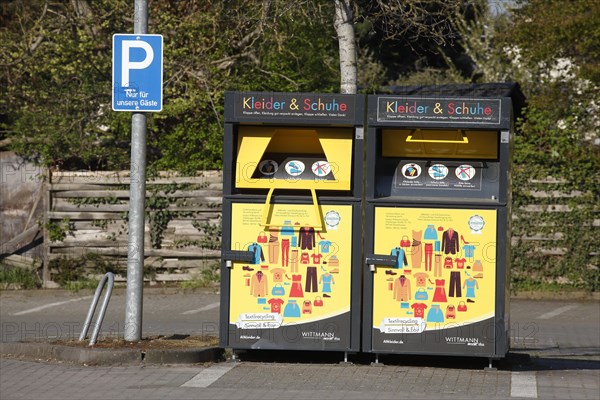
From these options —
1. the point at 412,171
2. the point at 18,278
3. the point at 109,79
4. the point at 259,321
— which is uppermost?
the point at 109,79

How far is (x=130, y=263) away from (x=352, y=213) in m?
2.21

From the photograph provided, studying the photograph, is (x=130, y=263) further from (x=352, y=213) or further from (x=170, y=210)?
(x=170, y=210)

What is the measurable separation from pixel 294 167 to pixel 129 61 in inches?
74.5

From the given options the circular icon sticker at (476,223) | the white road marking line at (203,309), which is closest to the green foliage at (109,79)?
the white road marking line at (203,309)

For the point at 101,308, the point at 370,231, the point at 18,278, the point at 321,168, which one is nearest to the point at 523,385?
the point at 370,231

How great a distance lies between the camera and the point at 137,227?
33.6 feet

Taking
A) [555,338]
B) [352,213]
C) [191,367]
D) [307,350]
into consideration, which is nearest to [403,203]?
[352,213]

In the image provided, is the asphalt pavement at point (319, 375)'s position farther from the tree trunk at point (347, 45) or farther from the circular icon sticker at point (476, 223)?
the tree trunk at point (347, 45)

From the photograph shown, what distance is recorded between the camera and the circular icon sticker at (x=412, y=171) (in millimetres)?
9820

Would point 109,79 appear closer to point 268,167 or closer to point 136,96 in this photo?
point 136,96

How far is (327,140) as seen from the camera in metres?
9.73

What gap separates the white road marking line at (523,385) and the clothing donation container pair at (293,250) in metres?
1.43

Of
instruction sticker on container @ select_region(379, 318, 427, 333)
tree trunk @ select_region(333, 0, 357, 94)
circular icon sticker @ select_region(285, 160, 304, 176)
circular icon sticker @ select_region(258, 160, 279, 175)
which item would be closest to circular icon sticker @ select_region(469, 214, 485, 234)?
instruction sticker on container @ select_region(379, 318, 427, 333)

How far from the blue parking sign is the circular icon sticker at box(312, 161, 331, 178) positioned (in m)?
1.63
